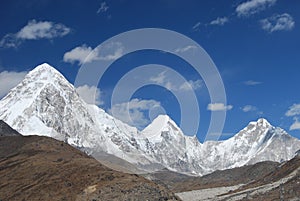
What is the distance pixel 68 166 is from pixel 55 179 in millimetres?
8657

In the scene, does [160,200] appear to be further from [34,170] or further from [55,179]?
[34,170]

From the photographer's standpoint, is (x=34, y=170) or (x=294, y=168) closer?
(x=34, y=170)

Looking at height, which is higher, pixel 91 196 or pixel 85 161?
pixel 85 161

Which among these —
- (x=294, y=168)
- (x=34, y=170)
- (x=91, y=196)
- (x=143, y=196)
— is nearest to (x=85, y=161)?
(x=34, y=170)

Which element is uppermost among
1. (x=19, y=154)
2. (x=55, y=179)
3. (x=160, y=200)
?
(x=19, y=154)

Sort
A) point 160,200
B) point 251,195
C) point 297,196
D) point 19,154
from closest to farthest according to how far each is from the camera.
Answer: point 160,200, point 297,196, point 251,195, point 19,154

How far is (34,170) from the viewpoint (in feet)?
518

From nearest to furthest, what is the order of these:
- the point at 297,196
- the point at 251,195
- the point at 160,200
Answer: the point at 160,200, the point at 297,196, the point at 251,195

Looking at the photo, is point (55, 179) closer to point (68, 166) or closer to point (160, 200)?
point (68, 166)

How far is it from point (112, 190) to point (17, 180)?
5099cm

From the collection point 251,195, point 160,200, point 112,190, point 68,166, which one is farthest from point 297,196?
point 68,166

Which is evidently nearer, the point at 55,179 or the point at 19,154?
the point at 55,179

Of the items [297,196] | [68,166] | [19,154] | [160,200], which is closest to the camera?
[160,200]

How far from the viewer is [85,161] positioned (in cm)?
15238
